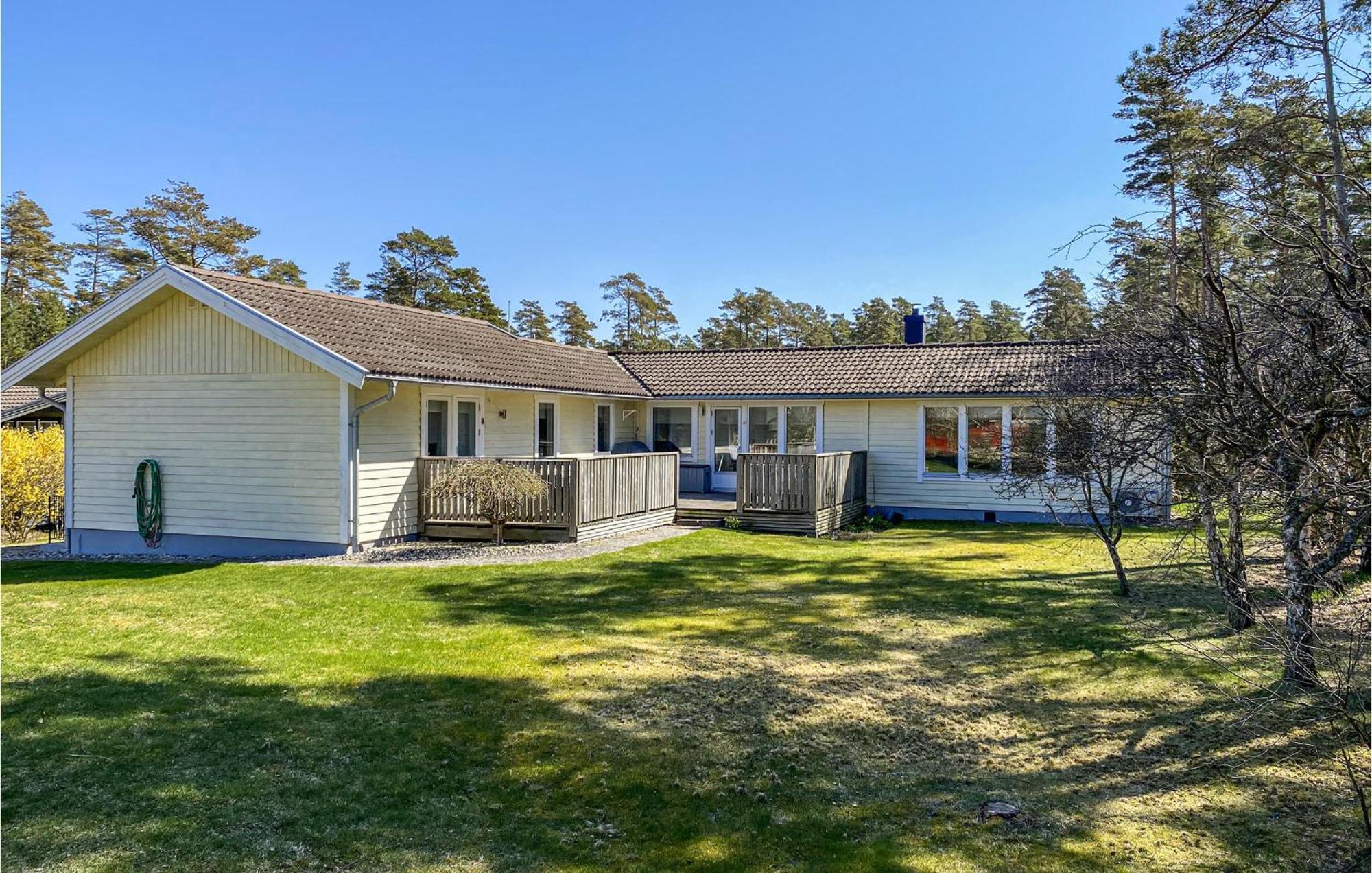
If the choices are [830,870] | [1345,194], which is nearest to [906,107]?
[1345,194]

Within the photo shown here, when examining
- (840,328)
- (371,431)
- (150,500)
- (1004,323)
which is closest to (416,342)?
(371,431)

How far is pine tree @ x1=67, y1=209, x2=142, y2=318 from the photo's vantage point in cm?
4019

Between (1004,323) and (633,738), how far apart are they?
190ft

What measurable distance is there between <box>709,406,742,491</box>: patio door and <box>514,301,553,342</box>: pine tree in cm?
3374

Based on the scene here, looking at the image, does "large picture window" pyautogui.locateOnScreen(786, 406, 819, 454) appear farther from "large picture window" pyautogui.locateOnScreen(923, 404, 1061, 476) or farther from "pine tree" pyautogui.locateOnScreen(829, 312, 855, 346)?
"pine tree" pyautogui.locateOnScreen(829, 312, 855, 346)

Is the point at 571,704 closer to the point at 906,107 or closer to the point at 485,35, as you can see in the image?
the point at 485,35

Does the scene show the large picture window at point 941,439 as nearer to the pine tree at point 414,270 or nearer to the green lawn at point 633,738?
the green lawn at point 633,738

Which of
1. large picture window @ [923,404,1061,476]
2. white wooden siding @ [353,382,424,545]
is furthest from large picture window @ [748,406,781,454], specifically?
white wooden siding @ [353,382,424,545]

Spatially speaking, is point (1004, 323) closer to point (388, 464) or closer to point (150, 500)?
point (388, 464)

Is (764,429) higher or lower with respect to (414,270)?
lower

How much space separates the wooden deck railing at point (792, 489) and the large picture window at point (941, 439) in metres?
3.01

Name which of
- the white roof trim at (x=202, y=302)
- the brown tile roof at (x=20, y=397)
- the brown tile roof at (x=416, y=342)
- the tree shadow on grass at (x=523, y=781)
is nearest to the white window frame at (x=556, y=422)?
the brown tile roof at (x=416, y=342)

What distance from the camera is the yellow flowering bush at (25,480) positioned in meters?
15.4

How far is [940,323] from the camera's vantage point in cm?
5750
